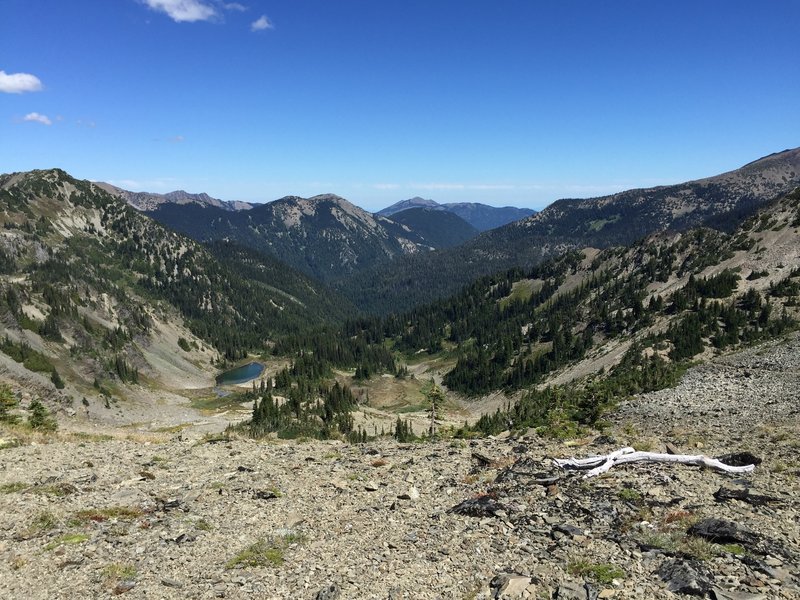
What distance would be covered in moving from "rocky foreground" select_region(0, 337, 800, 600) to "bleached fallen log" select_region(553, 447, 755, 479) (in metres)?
0.60

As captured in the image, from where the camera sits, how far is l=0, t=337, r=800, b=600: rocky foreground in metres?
15.9

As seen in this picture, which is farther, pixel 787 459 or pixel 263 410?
pixel 263 410

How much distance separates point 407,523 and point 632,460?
44.0ft

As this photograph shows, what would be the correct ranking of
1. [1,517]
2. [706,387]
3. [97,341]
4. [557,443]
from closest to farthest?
[1,517] < [557,443] < [706,387] < [97,341]

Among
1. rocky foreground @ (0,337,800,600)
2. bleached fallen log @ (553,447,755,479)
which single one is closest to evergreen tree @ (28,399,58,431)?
rocky foreground @ (0,337,800,600)

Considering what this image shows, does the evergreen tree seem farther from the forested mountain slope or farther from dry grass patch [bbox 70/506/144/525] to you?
the forested mountain slope

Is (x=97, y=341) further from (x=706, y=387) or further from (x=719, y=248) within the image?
(x=719, y=248)

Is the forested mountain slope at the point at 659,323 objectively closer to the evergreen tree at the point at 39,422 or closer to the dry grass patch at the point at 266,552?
the dry grass patch at the point at 266,552

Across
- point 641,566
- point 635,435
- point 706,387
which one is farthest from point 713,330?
point 641,566

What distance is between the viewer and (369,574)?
1688cm

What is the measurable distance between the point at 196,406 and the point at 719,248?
184 meters

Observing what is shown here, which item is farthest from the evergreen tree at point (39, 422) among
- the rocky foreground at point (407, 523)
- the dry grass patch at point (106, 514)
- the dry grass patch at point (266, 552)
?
the dry grass patch at point (266, 552)

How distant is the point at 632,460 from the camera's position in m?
26.1

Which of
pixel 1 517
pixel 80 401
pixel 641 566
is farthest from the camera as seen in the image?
pixel 80 401
